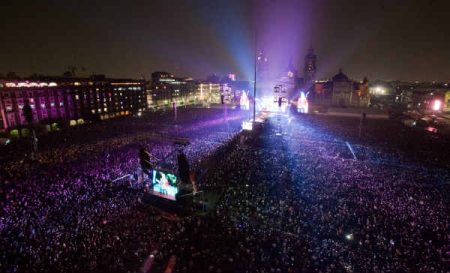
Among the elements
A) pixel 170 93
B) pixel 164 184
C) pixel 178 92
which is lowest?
pixel 164 184

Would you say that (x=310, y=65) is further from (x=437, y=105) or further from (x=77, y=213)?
(x=77, y=213)

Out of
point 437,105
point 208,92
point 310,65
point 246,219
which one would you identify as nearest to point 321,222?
point 246,219

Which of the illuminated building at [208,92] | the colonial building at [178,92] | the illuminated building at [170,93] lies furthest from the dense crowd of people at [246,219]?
the illuminated building at [208,92]

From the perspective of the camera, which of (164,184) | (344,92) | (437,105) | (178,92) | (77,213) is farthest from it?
(178,92)

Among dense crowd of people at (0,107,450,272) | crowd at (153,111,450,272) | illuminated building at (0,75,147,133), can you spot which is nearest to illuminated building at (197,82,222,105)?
illuminated building at (0,75,147,133)

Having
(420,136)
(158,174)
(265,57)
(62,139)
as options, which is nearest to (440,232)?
(158,174)

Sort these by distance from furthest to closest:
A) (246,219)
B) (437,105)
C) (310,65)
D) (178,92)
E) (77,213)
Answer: (178,92), (310,65), (437,105), (77,213), (246,219)

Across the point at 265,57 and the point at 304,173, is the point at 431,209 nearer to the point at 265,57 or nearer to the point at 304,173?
the point at 304,173
